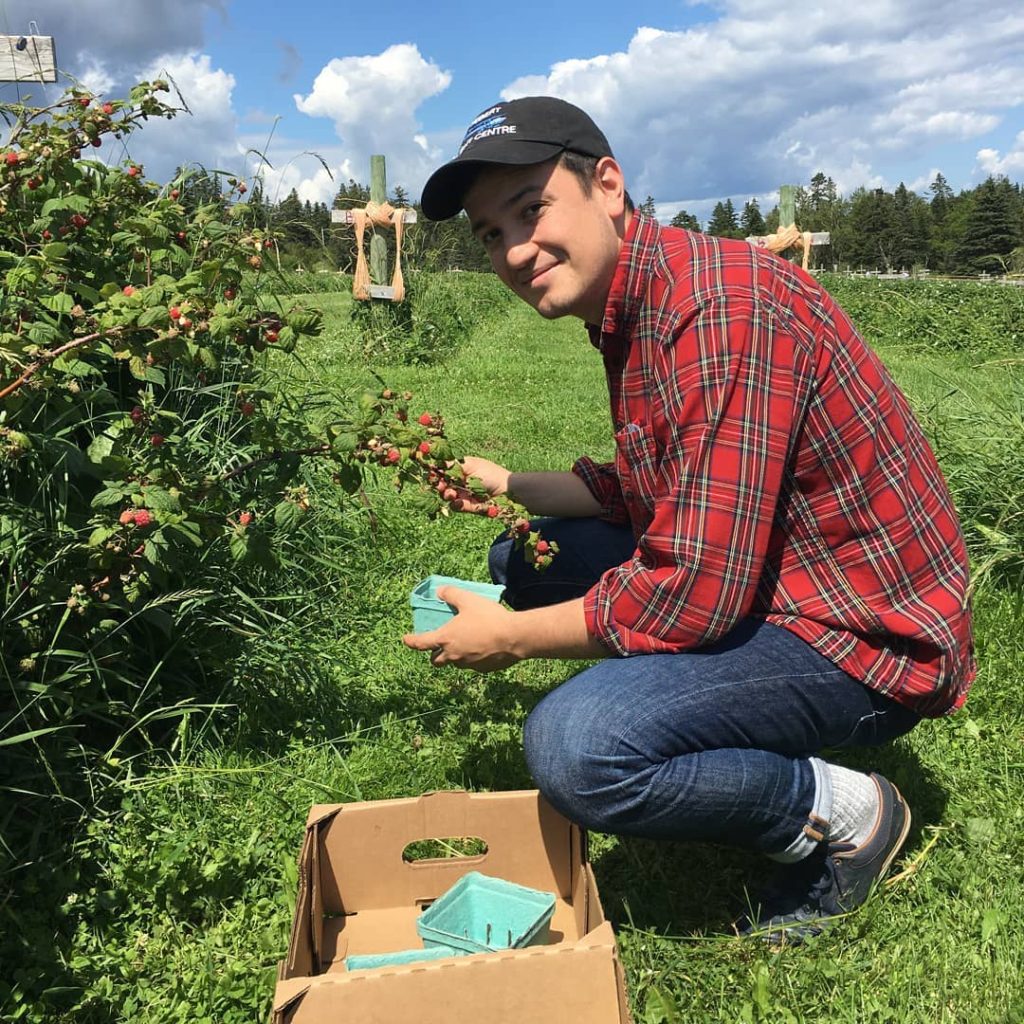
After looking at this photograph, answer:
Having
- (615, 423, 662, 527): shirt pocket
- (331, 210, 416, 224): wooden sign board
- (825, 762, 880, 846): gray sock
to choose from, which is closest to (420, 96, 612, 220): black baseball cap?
(615, 423, 662, 527): shirt pocket

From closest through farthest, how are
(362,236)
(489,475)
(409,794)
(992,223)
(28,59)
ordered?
(409,794), (489,475), (28,59), (362,236), (992,223)

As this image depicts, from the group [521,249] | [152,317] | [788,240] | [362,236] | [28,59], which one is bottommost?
[152,317]

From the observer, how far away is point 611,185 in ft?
6.14

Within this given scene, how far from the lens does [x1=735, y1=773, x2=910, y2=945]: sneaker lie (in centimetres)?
198

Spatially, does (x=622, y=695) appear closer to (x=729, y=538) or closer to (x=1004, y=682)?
(x=729, y=538)

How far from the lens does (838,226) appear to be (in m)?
78.2

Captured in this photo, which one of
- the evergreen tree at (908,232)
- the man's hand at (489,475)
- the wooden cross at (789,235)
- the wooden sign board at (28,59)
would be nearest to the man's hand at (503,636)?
the man's hand at (489,475)

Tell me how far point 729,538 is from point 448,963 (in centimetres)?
87

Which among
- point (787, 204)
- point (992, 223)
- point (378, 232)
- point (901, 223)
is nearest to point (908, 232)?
point (901, 223)

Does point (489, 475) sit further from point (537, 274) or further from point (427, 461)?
point (537, 274)

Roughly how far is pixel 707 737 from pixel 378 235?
30.0ft

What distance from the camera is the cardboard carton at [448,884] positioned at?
1.51m

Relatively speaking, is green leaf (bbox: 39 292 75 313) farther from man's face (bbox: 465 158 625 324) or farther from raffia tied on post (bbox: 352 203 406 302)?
raffia tied on post (bbox: 352 203 406 302)

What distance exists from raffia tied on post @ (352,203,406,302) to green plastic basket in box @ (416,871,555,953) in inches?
330
